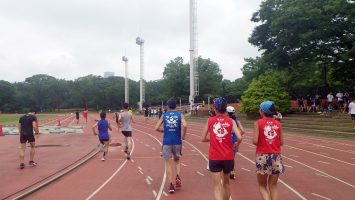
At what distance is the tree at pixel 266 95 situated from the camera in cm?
3684

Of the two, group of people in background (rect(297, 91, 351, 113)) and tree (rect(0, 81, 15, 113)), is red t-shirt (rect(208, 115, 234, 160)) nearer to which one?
group of people in background (rect(297, 91, 351, 113))

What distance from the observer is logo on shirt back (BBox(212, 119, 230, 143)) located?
6.44 metres

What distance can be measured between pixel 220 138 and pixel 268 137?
689 millimetres

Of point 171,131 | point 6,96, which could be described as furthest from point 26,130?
point 6,96

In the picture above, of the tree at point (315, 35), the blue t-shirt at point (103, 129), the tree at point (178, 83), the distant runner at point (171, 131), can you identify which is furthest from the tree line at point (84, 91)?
the distant runner at point (171, 131)

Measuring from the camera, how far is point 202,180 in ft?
34.3

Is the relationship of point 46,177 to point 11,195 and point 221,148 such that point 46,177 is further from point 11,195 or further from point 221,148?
point 221,148

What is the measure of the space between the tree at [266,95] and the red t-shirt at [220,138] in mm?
30710

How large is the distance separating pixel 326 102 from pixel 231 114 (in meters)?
27.2

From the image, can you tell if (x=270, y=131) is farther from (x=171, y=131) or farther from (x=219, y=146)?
(x=171, y=131)

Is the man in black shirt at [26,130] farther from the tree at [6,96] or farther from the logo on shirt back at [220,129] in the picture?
the tree at [6,96]

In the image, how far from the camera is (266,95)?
37.5m

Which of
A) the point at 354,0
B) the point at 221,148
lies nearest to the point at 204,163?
the point at 221,148

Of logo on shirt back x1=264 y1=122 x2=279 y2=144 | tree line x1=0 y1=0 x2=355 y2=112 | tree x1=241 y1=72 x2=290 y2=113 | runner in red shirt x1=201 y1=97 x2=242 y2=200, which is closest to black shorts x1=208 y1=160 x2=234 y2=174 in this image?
runner in red shirt x1=201 y1=97 x2=242 y2=200
